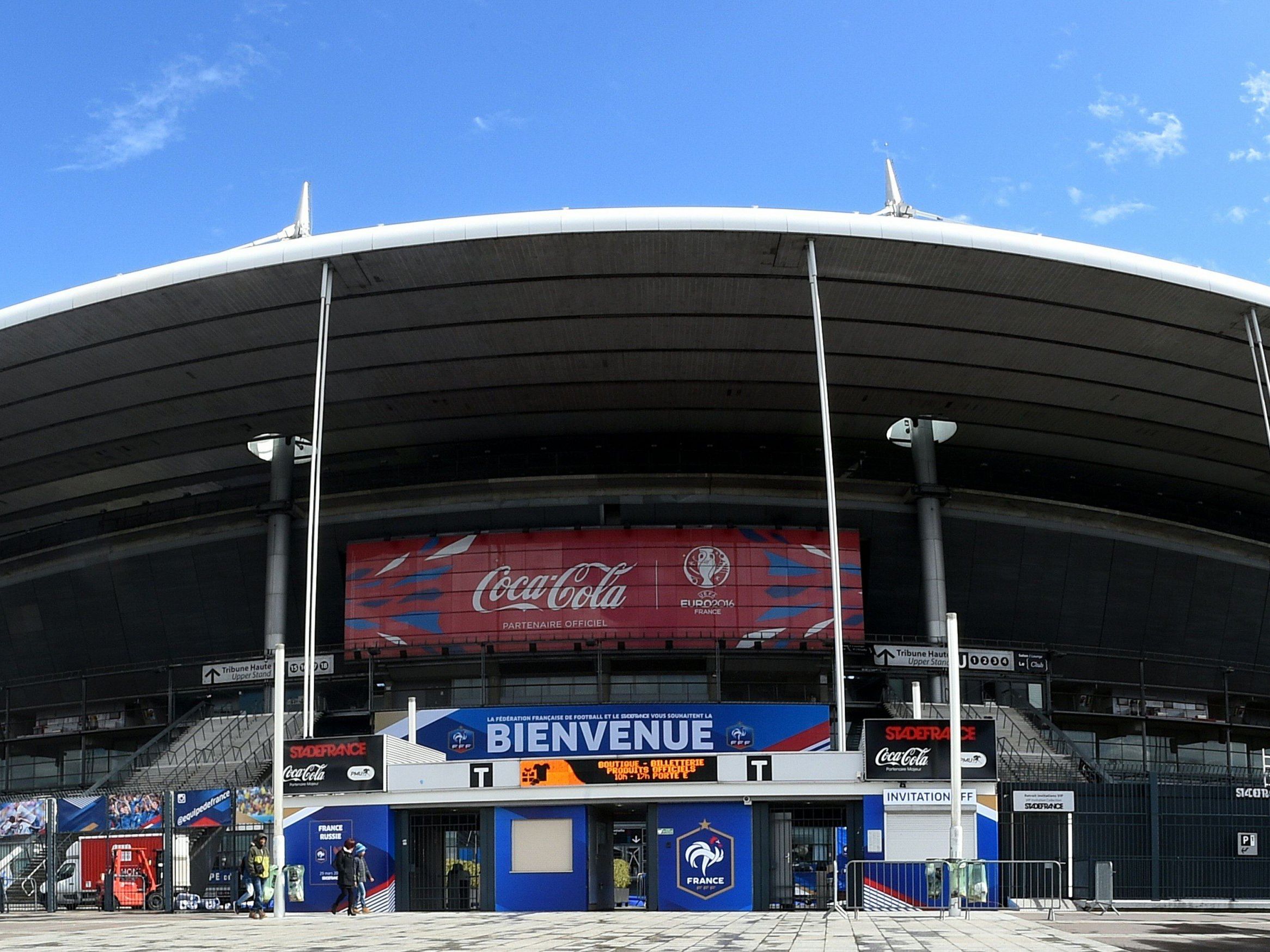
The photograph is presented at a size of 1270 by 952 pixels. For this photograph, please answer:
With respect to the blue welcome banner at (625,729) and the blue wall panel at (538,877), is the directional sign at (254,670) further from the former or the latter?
the blue wall panel at (538,877)

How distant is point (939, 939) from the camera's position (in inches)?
745

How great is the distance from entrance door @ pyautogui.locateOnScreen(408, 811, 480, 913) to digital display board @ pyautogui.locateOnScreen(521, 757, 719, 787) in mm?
1667

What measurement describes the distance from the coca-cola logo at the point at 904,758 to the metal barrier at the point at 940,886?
1.96 meters

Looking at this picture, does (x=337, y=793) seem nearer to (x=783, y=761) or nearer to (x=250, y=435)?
(x=783, y=761)

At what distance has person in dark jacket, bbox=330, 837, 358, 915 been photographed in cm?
2711

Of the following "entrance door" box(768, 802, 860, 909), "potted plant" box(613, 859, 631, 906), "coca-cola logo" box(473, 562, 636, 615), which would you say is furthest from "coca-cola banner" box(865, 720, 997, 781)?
"coca-cola logo" box(473, 562, 636, 615)

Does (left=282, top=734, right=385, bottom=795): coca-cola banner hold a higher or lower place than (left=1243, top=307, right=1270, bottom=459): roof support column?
lower

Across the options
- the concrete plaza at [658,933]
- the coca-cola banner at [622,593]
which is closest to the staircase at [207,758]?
the coca-cola banner at [622,593]

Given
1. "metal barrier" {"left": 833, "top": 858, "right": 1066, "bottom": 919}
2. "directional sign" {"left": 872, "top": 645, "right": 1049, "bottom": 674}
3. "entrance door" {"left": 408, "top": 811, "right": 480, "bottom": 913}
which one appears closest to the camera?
"metal barrier" {"left": 833, "top": 858, "right": 1066, "bottom": 919}

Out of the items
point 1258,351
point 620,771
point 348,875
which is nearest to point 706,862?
point 620,771

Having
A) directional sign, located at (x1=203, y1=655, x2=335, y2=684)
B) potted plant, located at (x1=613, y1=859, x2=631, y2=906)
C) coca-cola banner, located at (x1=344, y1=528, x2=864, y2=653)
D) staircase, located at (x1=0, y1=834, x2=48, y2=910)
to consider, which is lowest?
potted plant, located at (x1=613, y1=859, x2=631, y2=906)

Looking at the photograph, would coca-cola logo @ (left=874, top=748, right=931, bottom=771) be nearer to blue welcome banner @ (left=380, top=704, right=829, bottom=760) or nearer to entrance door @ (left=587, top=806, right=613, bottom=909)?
entrance door @ (left=587, top=806, right=613, bottom=909)

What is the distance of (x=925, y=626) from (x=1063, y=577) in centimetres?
693

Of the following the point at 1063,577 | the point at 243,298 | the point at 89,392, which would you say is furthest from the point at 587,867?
the point at 1063,577
